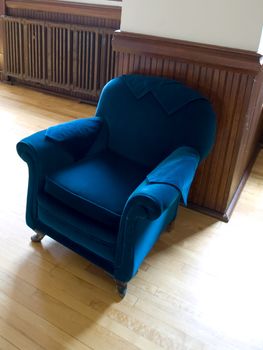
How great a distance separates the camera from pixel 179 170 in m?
1.52

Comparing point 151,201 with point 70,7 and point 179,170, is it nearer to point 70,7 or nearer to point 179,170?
point 179,170

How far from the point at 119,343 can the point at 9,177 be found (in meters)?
1.48

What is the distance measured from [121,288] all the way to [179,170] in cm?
58

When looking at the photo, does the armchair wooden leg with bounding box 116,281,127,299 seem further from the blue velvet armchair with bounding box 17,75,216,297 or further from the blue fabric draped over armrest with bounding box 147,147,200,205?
the blue fabric draped over armrest with bounding box 147,147,200,205

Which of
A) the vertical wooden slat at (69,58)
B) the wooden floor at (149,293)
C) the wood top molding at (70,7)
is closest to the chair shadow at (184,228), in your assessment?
the wooden floor at (149,293)

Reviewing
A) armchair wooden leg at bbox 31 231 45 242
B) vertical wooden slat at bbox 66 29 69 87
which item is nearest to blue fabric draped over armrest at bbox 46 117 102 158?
armchair wooden leg at bbox 31 231 45 242

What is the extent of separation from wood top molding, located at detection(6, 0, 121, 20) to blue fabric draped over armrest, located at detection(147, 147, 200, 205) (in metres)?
2.41

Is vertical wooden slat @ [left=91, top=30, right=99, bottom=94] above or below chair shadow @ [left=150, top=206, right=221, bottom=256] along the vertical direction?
above

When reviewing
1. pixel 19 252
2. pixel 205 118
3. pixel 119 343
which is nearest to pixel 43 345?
pixel 119 343

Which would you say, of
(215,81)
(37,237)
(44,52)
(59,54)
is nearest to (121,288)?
(37,237)

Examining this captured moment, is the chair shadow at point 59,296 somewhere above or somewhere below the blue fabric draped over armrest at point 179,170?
below

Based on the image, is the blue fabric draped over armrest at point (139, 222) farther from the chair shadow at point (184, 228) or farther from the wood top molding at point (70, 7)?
the wood top molding at point (70, 7)

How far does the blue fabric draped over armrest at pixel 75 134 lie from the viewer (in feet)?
5.81

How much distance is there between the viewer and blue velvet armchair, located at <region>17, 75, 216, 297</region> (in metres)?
1.47
